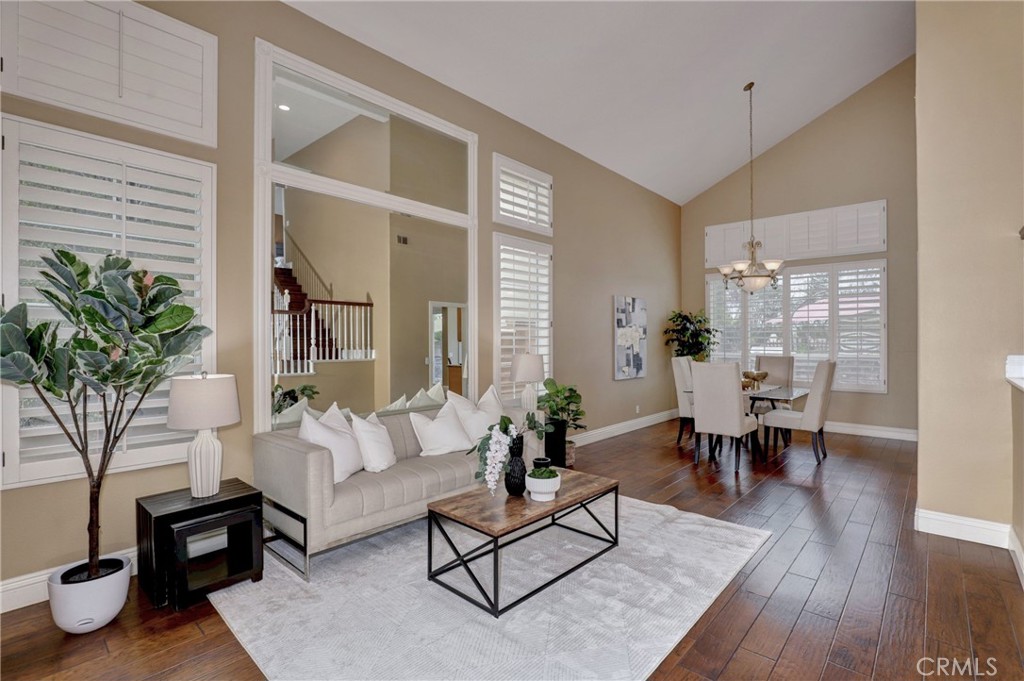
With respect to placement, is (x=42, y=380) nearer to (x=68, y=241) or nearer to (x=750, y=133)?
(x=68, y=241)

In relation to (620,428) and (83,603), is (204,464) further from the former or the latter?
(620,428)

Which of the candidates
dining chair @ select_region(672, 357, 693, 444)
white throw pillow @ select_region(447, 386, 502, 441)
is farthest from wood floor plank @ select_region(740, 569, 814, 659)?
dining chair @ select_region(672, 357, 693, 444)

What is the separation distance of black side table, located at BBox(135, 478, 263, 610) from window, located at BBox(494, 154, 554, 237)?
3580 mm

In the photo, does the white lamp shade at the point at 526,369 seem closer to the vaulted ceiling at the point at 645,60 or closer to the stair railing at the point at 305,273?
the stair railing at the point at 305,273

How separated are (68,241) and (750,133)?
7.54 meters

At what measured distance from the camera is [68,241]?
8.75ft

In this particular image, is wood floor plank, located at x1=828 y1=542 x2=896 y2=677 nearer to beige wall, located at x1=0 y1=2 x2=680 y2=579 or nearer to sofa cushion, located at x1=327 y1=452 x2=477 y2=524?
sofa cushion, located at x1=327 y1=452 x2=477 y2=524

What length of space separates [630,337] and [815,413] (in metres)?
2.60

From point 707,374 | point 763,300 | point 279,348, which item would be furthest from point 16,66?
point 763,300

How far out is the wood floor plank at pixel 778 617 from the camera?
7.16 feet

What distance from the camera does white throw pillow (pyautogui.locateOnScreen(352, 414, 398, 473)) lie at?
3.34 metres

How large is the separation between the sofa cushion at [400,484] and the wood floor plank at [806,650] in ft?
7.00

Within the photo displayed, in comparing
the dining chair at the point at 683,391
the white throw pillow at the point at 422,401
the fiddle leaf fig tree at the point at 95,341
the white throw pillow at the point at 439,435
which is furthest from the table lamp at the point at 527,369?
the fiddle leaf fig tree at the point at 95,341

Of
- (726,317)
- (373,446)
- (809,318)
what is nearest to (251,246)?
(373,446)
